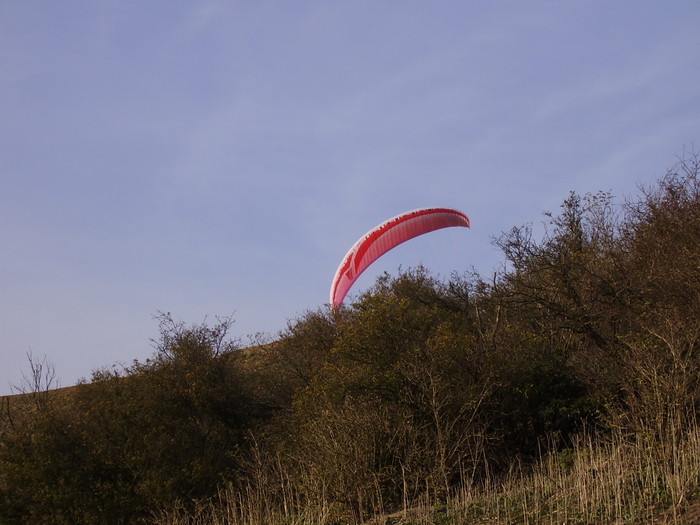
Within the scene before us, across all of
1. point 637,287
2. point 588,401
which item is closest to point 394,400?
point 588,401

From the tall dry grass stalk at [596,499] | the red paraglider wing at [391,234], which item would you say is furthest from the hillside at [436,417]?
the red paraglider wing at [391,234]

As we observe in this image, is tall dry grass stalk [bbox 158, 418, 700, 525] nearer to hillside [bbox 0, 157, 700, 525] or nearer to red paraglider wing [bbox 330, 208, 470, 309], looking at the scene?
hillside [bbox 0, 157, 700, 525]

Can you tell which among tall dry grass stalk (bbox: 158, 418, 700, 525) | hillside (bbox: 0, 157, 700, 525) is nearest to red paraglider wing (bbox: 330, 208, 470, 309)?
hillside (bbox: 0, 157, 700, 525)

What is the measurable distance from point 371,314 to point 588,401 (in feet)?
18.2

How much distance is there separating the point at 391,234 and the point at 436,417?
55.1 feet

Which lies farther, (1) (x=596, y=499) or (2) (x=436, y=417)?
(2) (x=436, y=417)

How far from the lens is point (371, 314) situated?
740 inches

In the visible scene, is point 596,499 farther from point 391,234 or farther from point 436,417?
point 391,234

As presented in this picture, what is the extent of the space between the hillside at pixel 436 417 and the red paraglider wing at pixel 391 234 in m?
6.18

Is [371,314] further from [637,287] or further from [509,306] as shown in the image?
[637,287]

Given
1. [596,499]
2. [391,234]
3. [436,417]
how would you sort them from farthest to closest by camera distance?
1. [391,234]
2. [436,417]
3. [596,499]

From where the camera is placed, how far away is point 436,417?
12.5 metres

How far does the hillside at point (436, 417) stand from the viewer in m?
11.4

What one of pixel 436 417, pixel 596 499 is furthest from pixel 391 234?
pixel 596 499
